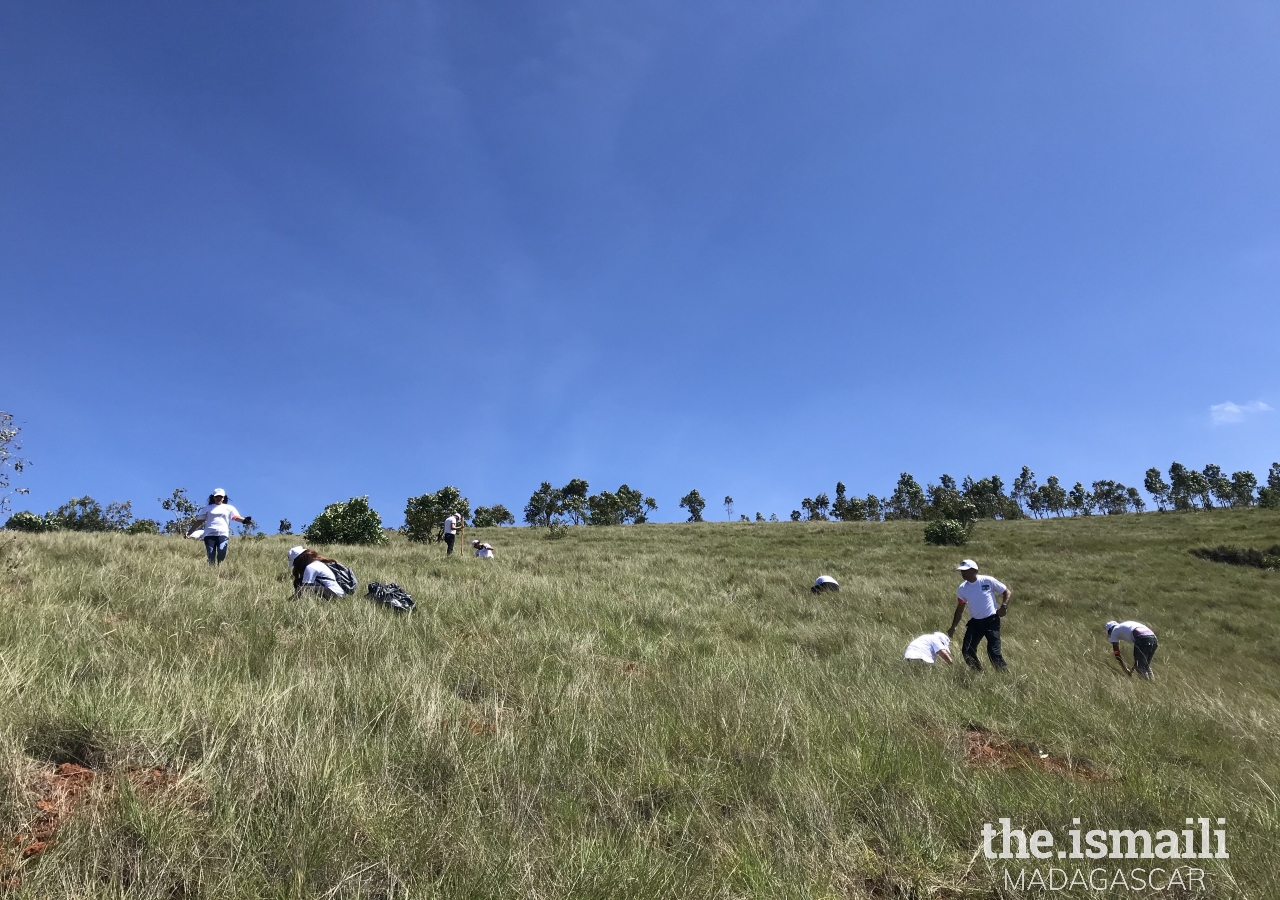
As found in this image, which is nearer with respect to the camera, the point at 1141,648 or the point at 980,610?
the point at 980,610

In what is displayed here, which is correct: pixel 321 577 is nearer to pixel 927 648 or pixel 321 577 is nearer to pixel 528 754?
pixel 528 754

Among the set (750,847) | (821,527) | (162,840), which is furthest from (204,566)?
(821,527)

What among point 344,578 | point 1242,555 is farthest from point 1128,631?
point 1242,555

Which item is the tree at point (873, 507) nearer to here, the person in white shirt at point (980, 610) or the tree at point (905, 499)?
the tree at point (905, 499)

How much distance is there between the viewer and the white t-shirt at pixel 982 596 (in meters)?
9.11

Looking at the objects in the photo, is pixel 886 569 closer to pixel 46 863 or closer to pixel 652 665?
pixel 652 665

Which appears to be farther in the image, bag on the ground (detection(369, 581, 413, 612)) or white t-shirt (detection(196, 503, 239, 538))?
white t-shirt (detection(196, 503, 239, 538))

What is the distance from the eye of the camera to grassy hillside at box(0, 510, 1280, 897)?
239 centimetres

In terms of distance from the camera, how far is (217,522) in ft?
34.5

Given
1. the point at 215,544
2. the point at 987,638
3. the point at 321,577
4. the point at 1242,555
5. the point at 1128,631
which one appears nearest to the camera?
the point at 321,577

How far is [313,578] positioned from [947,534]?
3586cm

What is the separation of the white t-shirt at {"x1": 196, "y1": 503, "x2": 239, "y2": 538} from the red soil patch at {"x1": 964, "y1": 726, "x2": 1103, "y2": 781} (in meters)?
12.2

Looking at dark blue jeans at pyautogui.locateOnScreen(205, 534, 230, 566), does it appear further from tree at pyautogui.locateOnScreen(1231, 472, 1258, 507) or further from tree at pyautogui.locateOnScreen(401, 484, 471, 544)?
tree at pyautogui.locateOnScreen(1231, 472, 1258, 507)

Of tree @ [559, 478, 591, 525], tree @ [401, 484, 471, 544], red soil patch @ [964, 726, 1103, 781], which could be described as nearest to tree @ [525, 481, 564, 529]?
tree @ [559, 478, 591, 525]
